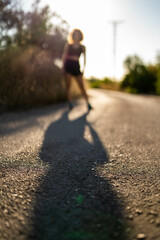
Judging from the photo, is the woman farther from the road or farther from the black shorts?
the road

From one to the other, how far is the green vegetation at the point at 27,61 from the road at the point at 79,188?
1909 mm

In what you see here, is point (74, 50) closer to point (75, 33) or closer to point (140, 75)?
point (75, 33)

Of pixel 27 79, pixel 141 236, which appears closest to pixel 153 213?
pixel 141 236

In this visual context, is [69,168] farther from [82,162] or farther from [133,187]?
[133,187]

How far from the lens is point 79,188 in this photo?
4.36 ft

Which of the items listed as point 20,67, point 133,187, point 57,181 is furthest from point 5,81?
point 133,187

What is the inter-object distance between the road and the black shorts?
3015mm

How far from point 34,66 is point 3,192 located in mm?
4487

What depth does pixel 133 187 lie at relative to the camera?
54.1 inches

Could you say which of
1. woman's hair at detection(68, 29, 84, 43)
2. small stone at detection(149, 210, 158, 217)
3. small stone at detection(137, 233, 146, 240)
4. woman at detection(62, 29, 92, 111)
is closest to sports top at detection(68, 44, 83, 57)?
woman at detection(62, 29, 92, 111)

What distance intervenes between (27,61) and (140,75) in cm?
2944

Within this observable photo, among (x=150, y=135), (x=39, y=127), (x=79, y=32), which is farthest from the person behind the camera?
(x=79, y=32)

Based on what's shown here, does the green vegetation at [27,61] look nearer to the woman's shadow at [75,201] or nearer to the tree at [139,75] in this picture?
the woman's shadow at [75,201]

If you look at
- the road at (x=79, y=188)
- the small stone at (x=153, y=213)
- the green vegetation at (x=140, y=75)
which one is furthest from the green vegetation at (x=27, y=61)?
the green vegetation at (x=140, y=75)
